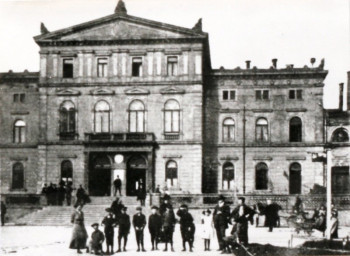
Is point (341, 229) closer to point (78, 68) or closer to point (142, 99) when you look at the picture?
point (142, 99)

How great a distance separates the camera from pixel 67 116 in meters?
41.7

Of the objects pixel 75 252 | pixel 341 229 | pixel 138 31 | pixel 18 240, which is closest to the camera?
pixel 75 252

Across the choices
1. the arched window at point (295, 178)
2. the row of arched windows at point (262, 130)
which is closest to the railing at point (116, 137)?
the row of arched windows at point (262, 130)

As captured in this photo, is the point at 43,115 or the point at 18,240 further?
the point at 43,115

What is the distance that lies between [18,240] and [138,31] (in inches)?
796

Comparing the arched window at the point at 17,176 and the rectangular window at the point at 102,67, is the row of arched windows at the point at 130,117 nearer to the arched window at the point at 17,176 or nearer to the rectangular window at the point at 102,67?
the rectangular window at the point at 102,67

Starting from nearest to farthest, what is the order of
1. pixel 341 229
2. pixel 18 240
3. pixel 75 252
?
pixel 75 252 → pixel 18 240 → pixel 341 229

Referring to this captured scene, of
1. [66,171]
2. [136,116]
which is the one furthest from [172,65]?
[66,171]

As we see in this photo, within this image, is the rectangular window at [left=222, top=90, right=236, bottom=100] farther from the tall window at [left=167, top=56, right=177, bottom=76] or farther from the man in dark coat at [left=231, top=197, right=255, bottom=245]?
the man in dark coat at [left=231, top=197, right=255, bottom=245]

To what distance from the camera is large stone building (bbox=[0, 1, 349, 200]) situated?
41.0 m

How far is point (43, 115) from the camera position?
41.7 m

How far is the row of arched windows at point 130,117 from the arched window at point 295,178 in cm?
812

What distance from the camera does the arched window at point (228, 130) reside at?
141 ft

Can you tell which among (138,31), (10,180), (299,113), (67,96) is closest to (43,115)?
(67,96)
